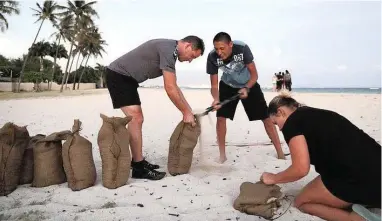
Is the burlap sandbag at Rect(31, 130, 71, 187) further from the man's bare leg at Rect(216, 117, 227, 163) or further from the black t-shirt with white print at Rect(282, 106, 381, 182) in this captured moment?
the black t-shirt with white print at Rect(282, 106, 381, 182)

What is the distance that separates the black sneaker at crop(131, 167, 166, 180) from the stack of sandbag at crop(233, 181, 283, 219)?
103cm

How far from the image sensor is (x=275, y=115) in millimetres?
2445

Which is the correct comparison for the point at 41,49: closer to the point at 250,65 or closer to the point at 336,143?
the point at 250,65

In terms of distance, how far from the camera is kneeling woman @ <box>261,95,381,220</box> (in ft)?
7.11

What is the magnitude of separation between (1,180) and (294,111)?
2.54m

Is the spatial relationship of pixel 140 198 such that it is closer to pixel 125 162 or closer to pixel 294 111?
pixel 125 162

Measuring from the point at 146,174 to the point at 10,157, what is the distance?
125cm

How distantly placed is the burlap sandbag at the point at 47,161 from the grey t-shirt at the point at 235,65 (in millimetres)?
1884

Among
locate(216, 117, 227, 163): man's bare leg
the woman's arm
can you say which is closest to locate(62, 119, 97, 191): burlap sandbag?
locate(216, 117, 227, 163): man's bare leg

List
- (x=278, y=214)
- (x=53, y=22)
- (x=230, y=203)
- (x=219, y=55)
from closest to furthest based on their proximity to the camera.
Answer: (x=278, y=214) → (x=230, y=203) → (x=219, y=55) → (x=53, y=22)

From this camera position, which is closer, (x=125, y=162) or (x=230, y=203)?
(x=230, y=203)

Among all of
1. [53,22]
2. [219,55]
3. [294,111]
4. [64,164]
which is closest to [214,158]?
[219,55]

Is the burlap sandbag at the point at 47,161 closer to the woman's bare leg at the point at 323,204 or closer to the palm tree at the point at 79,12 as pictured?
the woman's bare leg at the point at 323,204

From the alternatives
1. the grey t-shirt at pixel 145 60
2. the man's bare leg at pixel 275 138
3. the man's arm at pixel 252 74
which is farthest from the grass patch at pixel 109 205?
the man's bare leg at pixel 275 138
